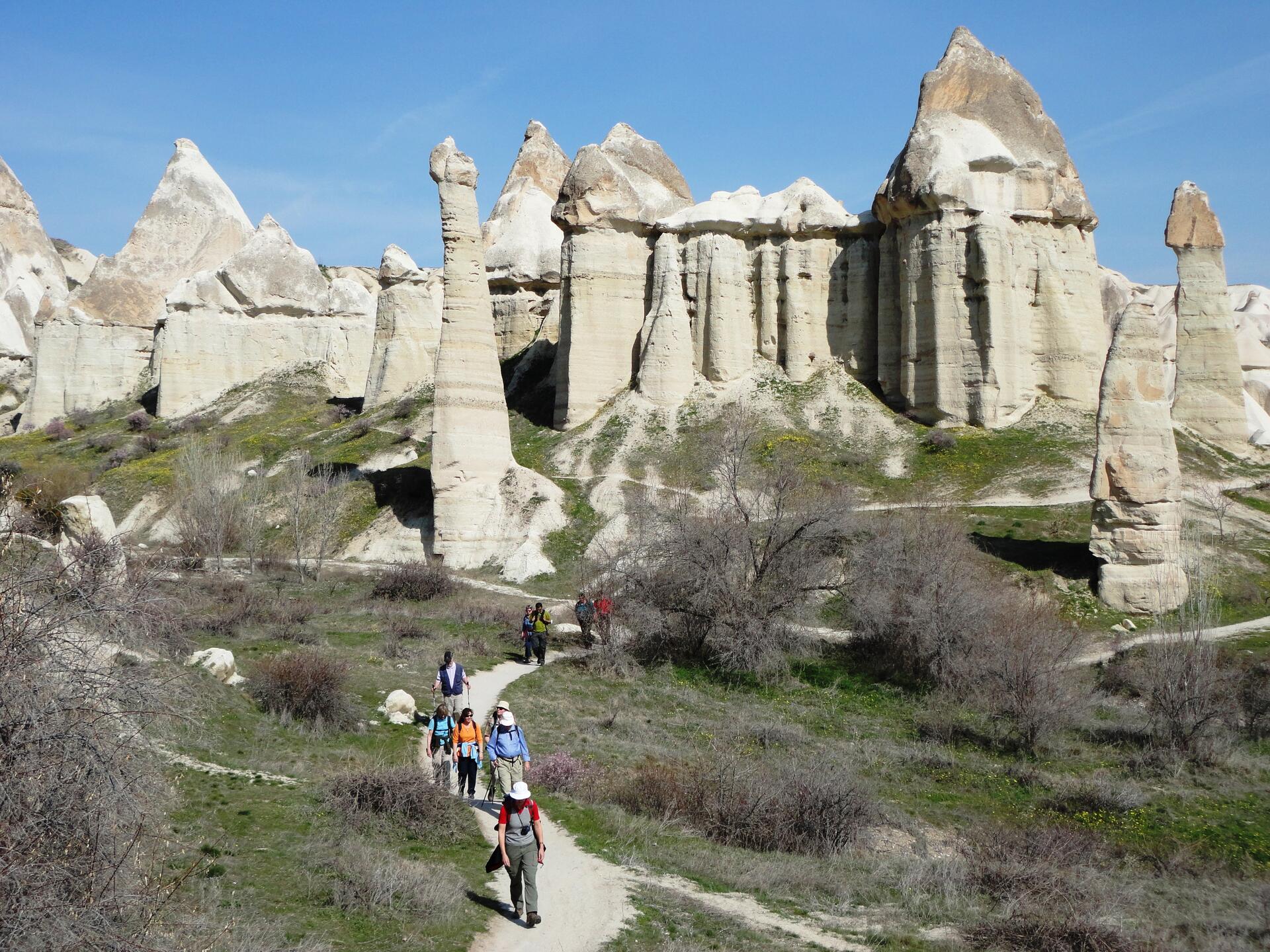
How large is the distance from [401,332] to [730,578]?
99.9 feet

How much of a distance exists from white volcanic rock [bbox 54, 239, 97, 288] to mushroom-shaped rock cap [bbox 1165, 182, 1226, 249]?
255 feet

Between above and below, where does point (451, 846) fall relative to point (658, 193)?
below

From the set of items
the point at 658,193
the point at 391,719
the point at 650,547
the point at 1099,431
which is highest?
the point at 658,193

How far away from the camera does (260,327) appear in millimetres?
53812

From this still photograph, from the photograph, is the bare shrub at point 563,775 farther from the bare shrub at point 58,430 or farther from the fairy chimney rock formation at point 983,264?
the bare shrub at point 58,430

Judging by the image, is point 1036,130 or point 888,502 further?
point 1036,130

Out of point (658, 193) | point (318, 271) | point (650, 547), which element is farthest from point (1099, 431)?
point (318, 271)

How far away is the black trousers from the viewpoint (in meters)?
11.8

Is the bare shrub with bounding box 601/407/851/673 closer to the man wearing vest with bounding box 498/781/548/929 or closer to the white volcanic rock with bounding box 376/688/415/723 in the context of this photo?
the white volcanic rock with bounding box 376/688/415/723

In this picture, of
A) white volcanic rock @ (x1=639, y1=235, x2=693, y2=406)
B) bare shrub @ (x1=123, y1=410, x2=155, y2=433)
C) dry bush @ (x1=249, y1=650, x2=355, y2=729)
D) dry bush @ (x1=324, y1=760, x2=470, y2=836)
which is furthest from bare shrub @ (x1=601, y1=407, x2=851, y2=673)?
bare shrub @ (x1=123, y1=410, x2=155, y2=433)

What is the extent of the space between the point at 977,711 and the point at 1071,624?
4.69m

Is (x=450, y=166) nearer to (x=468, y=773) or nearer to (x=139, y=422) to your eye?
(x=468, y=773)

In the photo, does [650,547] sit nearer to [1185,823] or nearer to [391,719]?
[391,719]

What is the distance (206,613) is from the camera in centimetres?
2097
